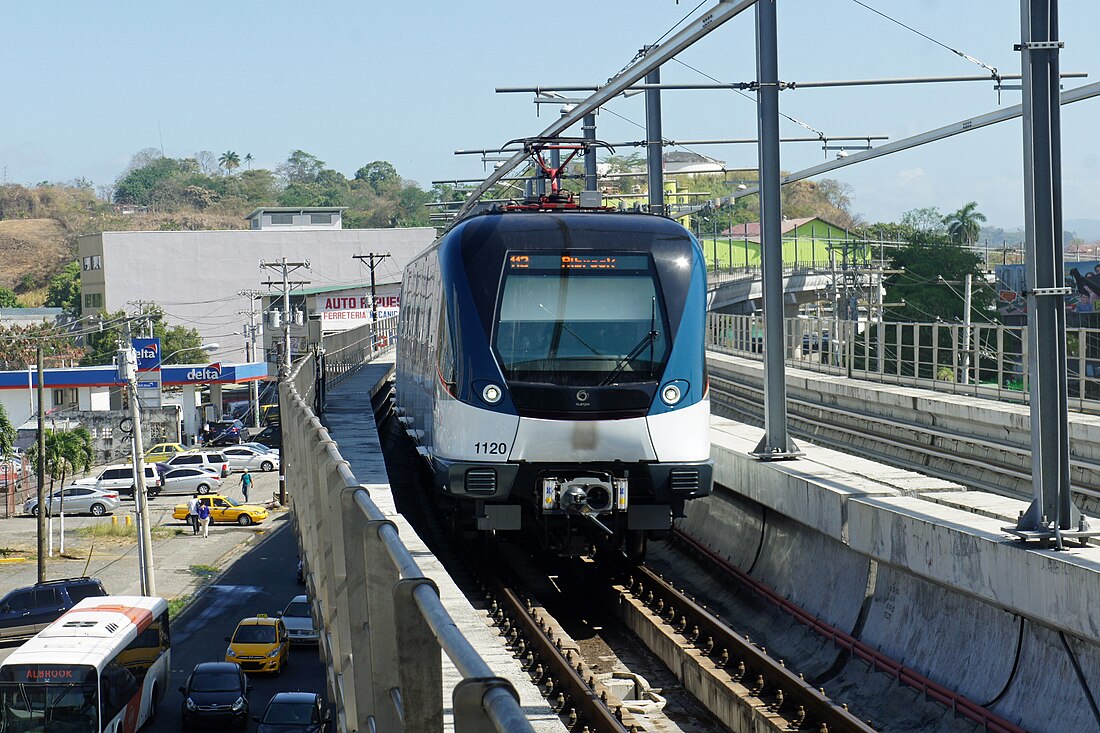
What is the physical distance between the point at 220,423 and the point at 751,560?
68373 mm

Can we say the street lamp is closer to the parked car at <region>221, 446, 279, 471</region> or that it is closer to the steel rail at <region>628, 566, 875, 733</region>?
the steel rail at <region>628, 566, 875, 733</region>

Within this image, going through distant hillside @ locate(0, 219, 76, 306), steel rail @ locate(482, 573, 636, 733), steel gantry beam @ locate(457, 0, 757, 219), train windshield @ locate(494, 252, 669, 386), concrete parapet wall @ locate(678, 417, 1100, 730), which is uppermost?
distant hillside @ locate(0, 219, 76, 306)

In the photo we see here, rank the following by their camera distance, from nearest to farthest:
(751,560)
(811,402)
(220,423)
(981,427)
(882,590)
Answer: (882,590), (751,560), (981,427), (811,402), (220,423)

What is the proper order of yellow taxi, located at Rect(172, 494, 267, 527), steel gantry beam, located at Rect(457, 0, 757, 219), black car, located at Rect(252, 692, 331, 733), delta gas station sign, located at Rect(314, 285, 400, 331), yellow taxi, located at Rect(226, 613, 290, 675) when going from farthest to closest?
delta gas station sign, located at Rect(314, 285, 400, 331)
yellow taxi, located at Rect(172, 494, 267, 527)
yellow taxi, located at Rect(226, 613, 290, 675)
black car, located at Rect(252, 692, 331, 733)
steel gantry beam, located at Rect(457, 0, 757, 219)

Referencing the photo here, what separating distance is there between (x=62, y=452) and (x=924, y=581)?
50528 millimetres

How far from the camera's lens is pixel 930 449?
1941 centimetres

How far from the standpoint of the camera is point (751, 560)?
1372 cm

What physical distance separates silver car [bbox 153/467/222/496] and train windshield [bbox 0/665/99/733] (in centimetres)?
3648

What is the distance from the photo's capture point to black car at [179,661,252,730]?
87.1 ft

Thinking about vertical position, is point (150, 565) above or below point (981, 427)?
below

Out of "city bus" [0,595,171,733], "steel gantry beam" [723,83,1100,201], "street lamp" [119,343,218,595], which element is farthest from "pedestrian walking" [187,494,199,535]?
"steel gantry beam" [723,83,1100,201]

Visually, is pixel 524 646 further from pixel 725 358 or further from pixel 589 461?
pixel 725 358

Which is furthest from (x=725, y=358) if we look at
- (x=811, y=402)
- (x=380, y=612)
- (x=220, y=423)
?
(x=220, y=423)

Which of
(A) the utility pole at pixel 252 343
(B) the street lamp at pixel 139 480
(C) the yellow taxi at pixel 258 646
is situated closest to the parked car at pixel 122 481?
(A) the utility pole at pixel 252 343
